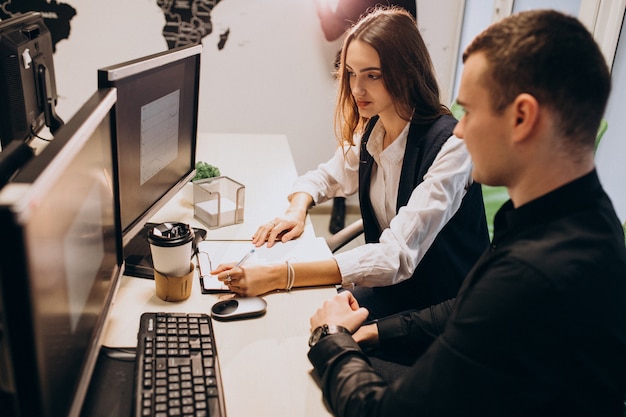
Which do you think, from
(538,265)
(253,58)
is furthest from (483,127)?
(253,58)

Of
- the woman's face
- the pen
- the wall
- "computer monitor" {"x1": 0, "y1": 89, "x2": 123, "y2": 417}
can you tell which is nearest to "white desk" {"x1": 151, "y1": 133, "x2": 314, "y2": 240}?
the pen

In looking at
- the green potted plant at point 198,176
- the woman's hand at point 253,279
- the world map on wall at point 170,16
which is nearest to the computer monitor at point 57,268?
the woman's hand at point 253,279

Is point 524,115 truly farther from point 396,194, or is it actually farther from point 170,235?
point 396,194

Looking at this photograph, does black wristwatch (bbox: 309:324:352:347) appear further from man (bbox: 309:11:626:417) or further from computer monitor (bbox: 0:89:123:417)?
computer monitor (bbox: 0:89:123:417)

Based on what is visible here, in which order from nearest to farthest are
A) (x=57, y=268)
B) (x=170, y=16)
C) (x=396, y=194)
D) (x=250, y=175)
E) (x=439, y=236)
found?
(x=57, y=268)
(x=439, y=236)
(x=396, y=194)
(x=250, y=175)
(x=170, y=16)

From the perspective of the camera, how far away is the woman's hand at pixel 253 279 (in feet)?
4.22

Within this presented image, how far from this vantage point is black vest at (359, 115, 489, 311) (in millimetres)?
1555

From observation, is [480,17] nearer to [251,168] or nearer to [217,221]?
[251,168]

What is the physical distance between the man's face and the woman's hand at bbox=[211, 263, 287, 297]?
554mm

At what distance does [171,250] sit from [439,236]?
0.72 m

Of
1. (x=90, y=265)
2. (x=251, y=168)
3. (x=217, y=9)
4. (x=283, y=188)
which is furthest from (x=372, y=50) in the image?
(x=217, y=9)

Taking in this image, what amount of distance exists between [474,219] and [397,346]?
19.1 inches

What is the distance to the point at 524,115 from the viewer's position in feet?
2.71

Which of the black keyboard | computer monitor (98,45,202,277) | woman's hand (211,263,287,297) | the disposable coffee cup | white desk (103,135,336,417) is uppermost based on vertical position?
computer monitor (98,45,202,277)
